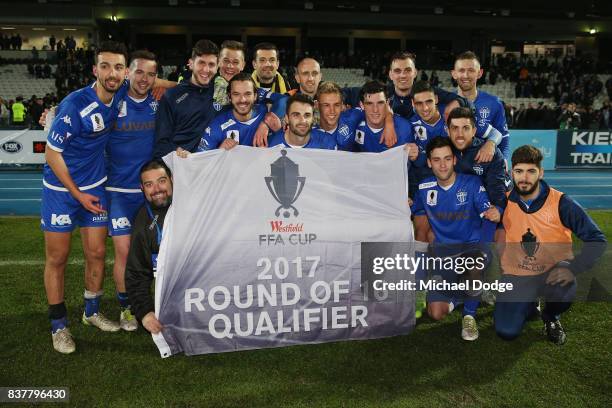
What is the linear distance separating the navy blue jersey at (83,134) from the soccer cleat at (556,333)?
3850 millimetres

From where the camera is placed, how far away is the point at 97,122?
420 cm

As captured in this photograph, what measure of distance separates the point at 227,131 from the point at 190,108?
38 cm

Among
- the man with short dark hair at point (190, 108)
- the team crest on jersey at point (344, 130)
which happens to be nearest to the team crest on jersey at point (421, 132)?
the team crest on jersey at point (344, 130)

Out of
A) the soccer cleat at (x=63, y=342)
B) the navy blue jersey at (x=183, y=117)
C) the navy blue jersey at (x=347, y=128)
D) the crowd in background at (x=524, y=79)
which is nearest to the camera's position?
the soccer cleat at (x=63, y=342)

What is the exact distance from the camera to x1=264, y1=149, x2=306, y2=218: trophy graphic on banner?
4.02 metres

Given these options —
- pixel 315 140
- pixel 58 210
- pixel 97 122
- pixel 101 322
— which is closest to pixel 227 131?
pixel 315 140

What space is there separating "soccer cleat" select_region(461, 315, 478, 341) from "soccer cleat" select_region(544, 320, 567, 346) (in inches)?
22.3

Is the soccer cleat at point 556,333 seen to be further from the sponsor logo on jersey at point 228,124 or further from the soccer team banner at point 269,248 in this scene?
the sponsor logo on jersey at point 228,124

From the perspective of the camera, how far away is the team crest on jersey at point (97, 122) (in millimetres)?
4180

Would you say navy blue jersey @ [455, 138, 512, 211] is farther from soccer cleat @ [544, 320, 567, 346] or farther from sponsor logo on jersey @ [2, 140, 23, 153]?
sponsor logo on jersey @ [2, 140, 23, 153]

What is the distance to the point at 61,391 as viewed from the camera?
3523 mm

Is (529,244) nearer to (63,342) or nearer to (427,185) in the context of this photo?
(427,185)

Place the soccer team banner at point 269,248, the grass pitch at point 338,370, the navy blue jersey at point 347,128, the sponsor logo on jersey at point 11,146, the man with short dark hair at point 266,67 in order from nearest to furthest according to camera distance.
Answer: the grass pitch at point 338,370 → the soccer team banner at point 269,248 → the navy blue jersey at point 347,128 → the man with short dark hair at point 266,67 → the sponsor logo on jersey at point 11,146

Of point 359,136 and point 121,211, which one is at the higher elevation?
point 359,136
